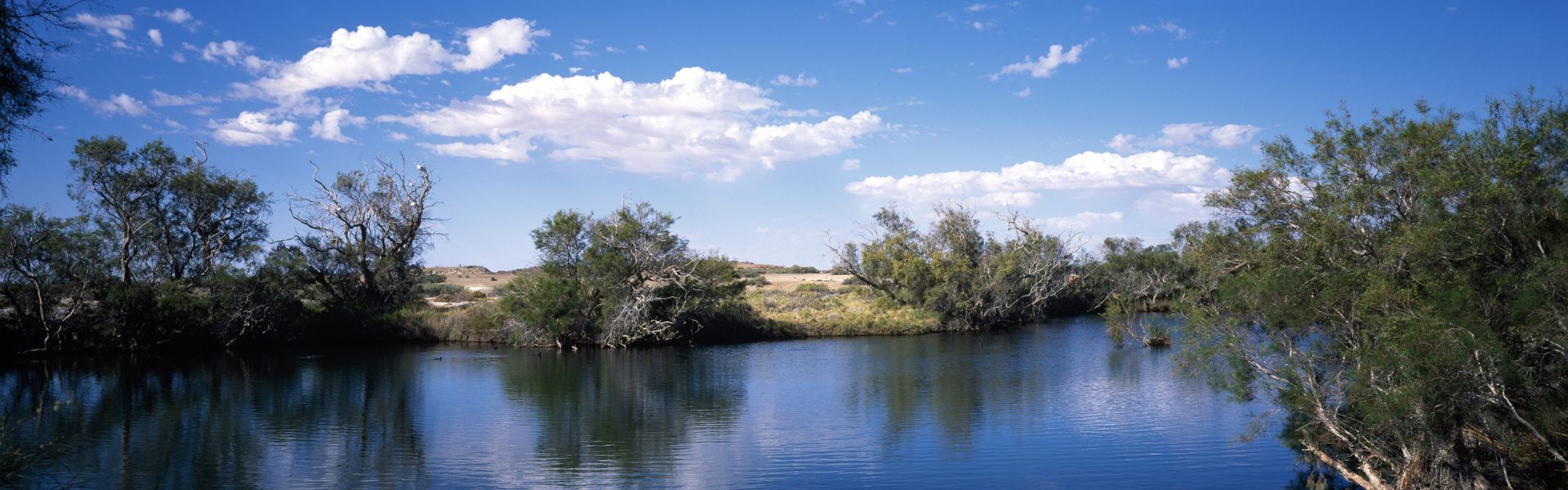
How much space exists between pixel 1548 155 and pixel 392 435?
67.1 feet

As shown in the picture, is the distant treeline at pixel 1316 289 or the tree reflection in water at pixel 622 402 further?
the tree reflection in water at pixel 622 402

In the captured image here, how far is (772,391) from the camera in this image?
26125 millimetres

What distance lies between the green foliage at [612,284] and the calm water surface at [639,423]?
13.9 feet

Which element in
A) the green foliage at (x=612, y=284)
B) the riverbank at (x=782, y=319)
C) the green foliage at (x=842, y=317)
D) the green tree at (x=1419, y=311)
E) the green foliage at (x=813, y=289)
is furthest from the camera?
the green foliage at (x=813, y=289)

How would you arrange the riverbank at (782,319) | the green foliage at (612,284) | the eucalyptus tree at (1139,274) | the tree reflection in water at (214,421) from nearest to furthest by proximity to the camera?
the tree reflection in water at (214,421), the green foliage at (612,284), the riverbank at (782,319), the eucalyptus tree at (1139,274)

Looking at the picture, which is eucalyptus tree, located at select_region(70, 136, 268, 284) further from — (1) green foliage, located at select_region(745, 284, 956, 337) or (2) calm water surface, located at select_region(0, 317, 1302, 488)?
(1) green foliage, located at select_region(745, 284, 956, 337)

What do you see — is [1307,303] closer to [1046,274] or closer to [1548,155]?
[1548,155]

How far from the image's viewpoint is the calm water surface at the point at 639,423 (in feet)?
51.3

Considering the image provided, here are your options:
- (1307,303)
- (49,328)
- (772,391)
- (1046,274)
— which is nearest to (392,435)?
(772,391)

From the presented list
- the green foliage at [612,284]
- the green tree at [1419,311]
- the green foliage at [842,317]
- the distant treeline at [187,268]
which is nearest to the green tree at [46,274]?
the distant treeline at [187,268]

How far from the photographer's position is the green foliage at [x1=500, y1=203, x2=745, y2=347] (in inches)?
1507

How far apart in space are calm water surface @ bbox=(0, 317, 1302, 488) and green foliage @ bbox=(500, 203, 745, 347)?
13.9 feet

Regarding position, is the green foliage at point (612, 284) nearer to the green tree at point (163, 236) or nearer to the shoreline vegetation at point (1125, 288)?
the shoreline vegetation at point (1125, 288)

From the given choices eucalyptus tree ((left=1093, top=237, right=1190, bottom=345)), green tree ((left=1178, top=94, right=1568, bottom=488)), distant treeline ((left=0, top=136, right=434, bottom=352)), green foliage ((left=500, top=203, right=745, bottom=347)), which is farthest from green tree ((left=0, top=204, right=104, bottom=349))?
eucalyptus tree ((left=1093, top=237, right=1190, bottom=345))
